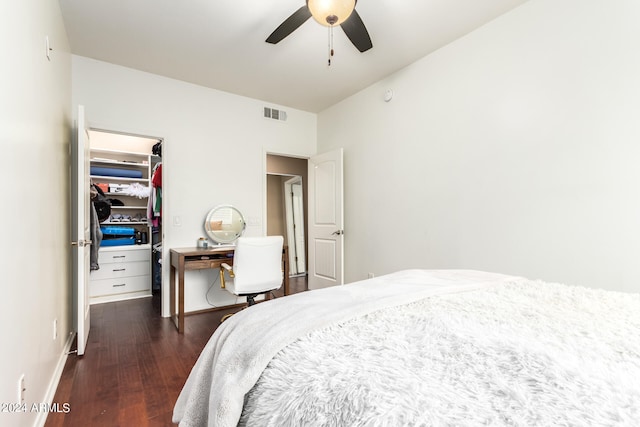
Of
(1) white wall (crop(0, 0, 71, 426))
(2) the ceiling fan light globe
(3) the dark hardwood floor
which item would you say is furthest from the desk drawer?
(2) the ceiling fan light globe

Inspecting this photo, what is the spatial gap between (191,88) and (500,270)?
12.3ft

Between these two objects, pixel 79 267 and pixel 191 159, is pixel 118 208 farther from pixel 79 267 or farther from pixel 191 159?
pixel 79 267

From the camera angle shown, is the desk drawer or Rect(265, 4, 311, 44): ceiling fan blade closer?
Rect(265, 4, 311, 44): ceiling fan blade

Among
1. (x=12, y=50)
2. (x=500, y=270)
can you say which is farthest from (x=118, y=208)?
(x=500, y=270)

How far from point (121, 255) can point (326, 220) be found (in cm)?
285

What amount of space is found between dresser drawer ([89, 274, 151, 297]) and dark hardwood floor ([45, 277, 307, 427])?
2.04ft

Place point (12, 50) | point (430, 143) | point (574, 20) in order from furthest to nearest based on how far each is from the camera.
→ 1. point (430, 143)
2. point (574, 20)
3. point (12, 50)

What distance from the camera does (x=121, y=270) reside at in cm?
402

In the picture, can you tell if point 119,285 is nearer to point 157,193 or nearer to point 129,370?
point 157,193

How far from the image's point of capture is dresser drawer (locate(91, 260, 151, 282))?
12.7ft

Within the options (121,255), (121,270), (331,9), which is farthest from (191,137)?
(331,9)

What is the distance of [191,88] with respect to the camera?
11.5 ft

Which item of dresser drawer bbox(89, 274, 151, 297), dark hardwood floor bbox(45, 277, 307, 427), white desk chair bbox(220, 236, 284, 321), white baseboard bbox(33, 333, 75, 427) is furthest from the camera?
dresser drawer bbox(89, 274, 151, 297)

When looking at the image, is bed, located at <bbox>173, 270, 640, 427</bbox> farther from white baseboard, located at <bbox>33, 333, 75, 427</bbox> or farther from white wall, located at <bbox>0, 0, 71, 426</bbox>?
white baseboard, located at <bbox>33, 333, 75, 427</bbox>
